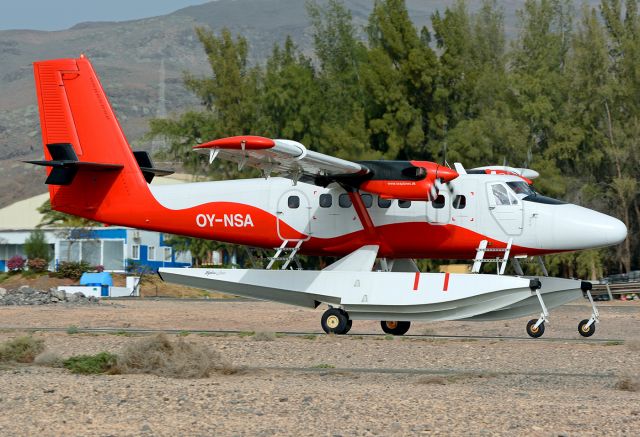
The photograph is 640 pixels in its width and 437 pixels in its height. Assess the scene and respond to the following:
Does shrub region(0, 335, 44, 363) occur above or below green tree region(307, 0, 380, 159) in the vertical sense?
below

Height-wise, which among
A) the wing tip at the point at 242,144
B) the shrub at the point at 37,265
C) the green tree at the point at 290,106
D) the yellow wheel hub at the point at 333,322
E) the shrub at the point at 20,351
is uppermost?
the green tree at the point at 290,106

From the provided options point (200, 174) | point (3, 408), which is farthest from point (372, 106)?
point (3, 408)

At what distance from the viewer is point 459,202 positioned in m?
21.8

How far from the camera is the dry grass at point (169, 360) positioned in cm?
1395

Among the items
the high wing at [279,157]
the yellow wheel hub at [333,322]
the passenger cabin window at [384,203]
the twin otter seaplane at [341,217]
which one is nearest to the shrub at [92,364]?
the high wing at [279,157]

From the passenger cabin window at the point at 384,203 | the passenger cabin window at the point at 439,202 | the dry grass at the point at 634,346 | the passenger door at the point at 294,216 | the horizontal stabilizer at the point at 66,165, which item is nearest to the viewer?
the dry grass at the point at 634,346

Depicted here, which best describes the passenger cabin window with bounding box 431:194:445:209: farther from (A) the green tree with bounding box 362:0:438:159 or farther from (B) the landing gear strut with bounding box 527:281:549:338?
(A) the green tree with bounding box 362:0:438:159

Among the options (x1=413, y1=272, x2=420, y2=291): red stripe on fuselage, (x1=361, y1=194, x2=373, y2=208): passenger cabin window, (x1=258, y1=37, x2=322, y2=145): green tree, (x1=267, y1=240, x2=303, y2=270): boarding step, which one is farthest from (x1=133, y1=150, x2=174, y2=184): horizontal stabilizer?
(x1=258, y1=37, x2=322, y2=145): green tree

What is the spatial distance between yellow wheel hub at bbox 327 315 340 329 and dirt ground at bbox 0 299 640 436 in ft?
2.02

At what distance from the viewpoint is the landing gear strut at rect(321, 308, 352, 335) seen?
21031 mm

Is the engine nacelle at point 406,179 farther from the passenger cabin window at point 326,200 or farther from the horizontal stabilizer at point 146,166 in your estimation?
Result: the horizontal stabilizer at point 146,166

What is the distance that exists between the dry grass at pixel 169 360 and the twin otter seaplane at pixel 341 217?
16.0 feet

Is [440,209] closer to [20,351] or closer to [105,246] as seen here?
[20,351]

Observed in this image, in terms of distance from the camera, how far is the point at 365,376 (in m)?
14.3
